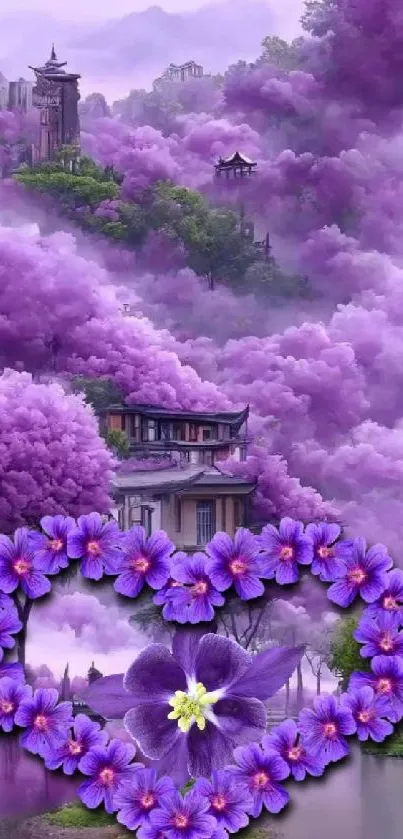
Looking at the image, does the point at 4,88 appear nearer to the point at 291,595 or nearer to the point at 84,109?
the point at 84,109

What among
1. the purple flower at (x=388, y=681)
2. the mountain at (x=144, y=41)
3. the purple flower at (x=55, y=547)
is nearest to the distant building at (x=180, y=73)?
the mountain at (x=144, y=41)

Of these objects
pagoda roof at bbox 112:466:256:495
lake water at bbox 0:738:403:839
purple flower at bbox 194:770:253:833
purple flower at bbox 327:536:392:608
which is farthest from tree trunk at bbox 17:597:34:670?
purple flower at bbox 327:536:392:608

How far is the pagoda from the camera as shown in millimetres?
2311

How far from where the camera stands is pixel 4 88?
7.55 ft

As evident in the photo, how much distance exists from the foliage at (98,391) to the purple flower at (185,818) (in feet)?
1.95

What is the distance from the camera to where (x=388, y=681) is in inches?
80.6

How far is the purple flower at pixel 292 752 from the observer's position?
2033mm

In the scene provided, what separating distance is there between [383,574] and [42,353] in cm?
62

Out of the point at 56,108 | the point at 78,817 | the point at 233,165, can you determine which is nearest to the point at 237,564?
the point at 78,817

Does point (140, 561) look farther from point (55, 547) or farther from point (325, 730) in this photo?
point (325, 730)

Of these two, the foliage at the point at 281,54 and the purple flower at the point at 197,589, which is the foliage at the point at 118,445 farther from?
the foliage at the point at 281,54

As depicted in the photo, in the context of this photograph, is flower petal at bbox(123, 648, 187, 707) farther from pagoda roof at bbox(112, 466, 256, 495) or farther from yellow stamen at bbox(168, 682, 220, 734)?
pagoda roof at bbox(112, 466, 256, 495)

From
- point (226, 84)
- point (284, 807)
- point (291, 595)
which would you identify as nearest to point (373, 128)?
point (226, 84)

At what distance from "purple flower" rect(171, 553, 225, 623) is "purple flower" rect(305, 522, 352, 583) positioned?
5.6 inches
